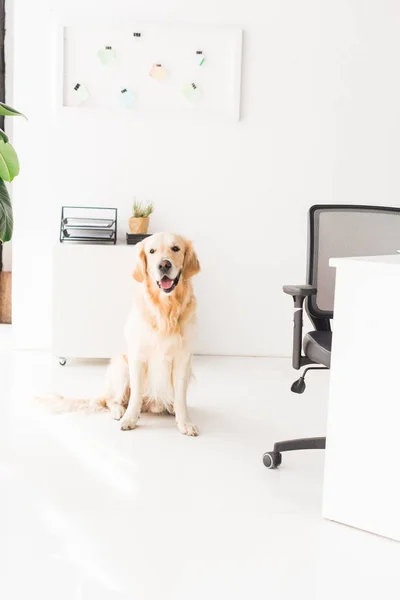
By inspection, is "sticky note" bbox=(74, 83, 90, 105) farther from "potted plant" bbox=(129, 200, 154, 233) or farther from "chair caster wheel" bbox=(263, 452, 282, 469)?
"chair caster wheel" bbox=(263, 452, 282, 469)

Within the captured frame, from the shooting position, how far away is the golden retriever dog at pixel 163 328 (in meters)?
2.85

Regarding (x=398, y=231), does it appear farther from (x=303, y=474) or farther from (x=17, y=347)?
(x=17, y=347)

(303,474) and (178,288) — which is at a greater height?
(178,288)

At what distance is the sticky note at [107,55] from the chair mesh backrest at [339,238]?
2.03 meters

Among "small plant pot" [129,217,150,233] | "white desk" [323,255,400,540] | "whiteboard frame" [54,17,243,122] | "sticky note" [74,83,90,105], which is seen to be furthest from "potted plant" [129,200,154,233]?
"white desk" [323,255,400,540]

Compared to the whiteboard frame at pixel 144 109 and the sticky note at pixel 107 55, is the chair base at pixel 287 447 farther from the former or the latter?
the sticky note at pixel 107 55

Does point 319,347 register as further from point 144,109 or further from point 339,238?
point 144,109

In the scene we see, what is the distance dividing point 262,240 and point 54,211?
1.25 m

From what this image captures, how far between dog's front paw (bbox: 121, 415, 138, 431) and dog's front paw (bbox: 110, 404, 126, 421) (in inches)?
4.8

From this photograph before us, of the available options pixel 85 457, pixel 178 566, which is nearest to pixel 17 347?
pixel 85 457

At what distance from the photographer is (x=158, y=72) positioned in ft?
13.5

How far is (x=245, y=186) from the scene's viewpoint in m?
4.28

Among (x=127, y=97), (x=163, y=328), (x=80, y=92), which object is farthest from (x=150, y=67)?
(x=163, y=328)

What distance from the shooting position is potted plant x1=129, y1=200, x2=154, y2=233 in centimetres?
408
